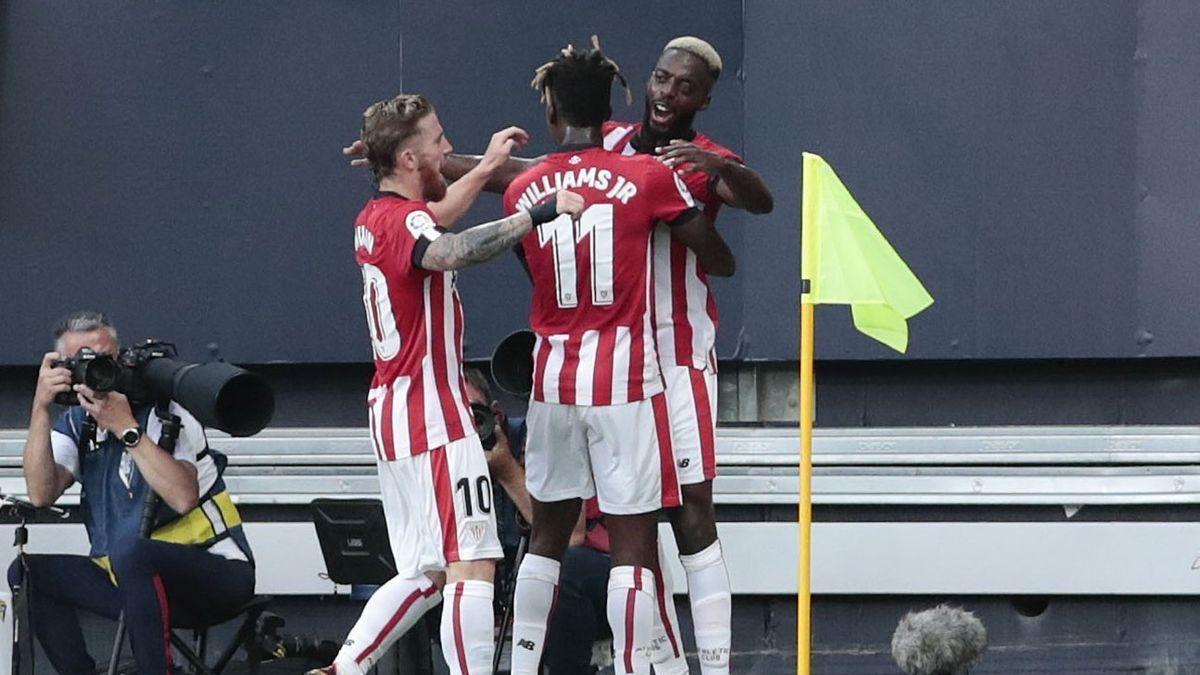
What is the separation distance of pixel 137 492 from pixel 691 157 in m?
2.32

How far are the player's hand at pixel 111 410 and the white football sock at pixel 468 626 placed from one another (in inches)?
60.3

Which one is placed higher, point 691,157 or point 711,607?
point 691,157

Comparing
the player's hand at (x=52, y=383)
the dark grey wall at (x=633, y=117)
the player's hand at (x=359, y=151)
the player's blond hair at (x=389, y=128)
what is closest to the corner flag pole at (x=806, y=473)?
the player's blond hair at (x=389, y=128)

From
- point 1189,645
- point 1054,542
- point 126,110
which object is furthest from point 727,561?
point 126,110

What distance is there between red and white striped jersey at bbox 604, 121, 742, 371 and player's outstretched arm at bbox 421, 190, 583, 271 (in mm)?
634

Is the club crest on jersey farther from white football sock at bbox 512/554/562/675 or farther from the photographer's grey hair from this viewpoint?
the photographer's grey hair

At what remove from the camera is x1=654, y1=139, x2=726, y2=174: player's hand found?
20.2ft

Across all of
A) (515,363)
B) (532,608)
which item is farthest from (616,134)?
(532,608)

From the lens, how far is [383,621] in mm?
6098

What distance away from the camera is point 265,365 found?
26.3 ft

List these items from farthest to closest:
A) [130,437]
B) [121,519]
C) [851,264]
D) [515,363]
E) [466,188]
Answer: [121,519], [130,437], [515,363], [466,188], [851,264]

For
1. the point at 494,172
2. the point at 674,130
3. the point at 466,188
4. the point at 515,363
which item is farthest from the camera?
the point at 515,363

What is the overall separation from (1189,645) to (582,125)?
9.91 ft

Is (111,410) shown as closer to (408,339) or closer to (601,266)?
(408,339)
